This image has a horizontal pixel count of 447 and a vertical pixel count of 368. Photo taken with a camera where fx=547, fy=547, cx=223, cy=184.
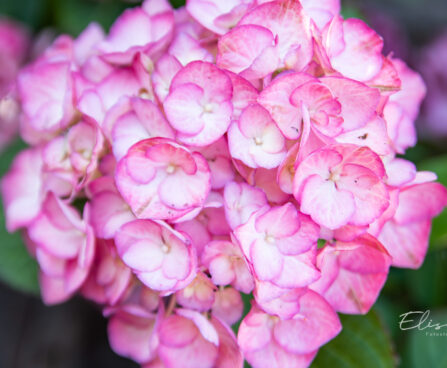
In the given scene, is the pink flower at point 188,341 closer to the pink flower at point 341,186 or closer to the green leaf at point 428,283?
the pink flower at point 341,186

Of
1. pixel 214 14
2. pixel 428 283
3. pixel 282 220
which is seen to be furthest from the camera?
pixel 428 283

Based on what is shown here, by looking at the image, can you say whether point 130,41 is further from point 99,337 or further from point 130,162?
point 99,337

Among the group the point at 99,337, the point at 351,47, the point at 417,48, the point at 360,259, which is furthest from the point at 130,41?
the point at 417,48

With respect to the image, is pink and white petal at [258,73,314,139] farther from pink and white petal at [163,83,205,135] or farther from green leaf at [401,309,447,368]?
green leaf at [401,309,447,368]

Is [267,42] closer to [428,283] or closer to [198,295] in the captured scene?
[198,295]

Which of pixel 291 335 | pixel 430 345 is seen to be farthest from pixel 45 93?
pixel 430 345

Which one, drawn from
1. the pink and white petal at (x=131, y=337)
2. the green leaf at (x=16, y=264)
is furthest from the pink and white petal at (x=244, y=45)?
the green leaf at (x=16, y=264)

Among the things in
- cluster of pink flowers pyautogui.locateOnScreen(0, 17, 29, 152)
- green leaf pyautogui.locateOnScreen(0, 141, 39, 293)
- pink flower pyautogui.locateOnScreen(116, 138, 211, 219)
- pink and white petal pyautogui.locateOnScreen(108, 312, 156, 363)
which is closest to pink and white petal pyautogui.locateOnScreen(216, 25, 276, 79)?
pink flower pyautogui.locateOnScreen(116, 138, 211, 219)

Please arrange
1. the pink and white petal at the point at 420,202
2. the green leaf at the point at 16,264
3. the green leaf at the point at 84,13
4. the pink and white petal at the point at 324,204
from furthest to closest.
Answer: the green leaf at the point at 84,13
the green leaf at the point at 16,264
the pink and white petal at the point at 420,202
the pink and white petal at the point at 324,204
